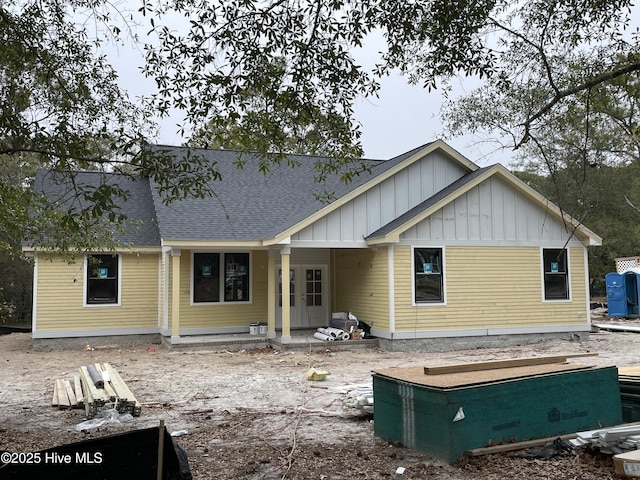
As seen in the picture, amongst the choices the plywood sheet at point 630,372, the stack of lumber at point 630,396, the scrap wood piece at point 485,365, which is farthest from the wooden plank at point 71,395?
the plywood sheet at point 630,372

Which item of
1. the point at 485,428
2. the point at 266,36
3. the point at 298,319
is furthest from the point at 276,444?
the point at 298,319

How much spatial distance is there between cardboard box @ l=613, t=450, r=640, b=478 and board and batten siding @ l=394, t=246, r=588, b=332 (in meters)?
8.97

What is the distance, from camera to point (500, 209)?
14641 millimetres

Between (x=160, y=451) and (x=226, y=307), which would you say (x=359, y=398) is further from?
(x=226, y=307)

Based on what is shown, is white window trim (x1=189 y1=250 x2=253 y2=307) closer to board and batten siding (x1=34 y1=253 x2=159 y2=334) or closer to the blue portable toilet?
board and batten siding (x1=34 y1=253 x2=159 y2=334)

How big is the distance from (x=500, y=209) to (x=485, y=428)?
1027 cm

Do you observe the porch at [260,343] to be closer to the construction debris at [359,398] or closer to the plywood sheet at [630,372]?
the construction debris at [359,398]

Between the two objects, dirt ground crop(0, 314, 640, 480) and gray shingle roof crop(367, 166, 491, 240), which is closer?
dirt ground crop(0, 314, 640, 480)

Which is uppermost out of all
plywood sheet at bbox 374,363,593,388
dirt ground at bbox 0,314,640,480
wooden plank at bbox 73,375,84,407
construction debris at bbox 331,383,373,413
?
plywood sheet at bbox 374,363,593,388

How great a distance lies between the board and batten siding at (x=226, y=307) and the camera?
590 inches

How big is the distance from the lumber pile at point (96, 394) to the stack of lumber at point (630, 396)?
5918mm

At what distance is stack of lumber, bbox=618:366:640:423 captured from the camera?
620cm

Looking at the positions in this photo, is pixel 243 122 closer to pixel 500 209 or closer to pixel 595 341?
pixel 500 209

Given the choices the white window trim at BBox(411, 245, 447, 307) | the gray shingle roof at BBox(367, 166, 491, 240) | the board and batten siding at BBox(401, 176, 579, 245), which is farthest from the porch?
the board and batten siding at BBox(401, 176, 579, 245)
